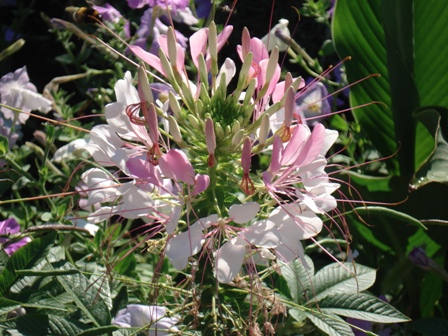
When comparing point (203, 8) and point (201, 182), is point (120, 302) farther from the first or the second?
point (203, 8)

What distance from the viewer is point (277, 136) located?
757mm

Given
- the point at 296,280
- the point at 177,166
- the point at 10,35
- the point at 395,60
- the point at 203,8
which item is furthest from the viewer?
the point at 10,35

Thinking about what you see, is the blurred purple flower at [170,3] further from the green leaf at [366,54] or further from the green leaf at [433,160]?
the green leaf at [433,160]

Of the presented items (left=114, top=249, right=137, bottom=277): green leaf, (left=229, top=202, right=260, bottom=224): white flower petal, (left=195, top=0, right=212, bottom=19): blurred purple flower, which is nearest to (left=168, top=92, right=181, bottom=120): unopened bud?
(left=229, top=202, right=260, bottom=224): white flower petal

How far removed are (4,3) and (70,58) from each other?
55 cm

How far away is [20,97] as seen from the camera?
1.47m

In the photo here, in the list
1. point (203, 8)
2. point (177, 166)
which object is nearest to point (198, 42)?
point (177, 166)

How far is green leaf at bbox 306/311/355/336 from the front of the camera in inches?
34.4

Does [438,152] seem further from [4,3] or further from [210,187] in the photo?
[4,3]

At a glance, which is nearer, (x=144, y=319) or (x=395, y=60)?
(x=144, y=319)

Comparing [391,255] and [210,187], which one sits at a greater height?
[210,187]

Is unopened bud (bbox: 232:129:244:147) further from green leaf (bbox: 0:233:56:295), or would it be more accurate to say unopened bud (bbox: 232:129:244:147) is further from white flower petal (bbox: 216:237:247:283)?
green leaf (bbox: 0:233:56:295)

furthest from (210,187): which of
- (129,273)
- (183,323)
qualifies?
(129,273)

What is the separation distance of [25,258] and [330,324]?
15.8 inches
